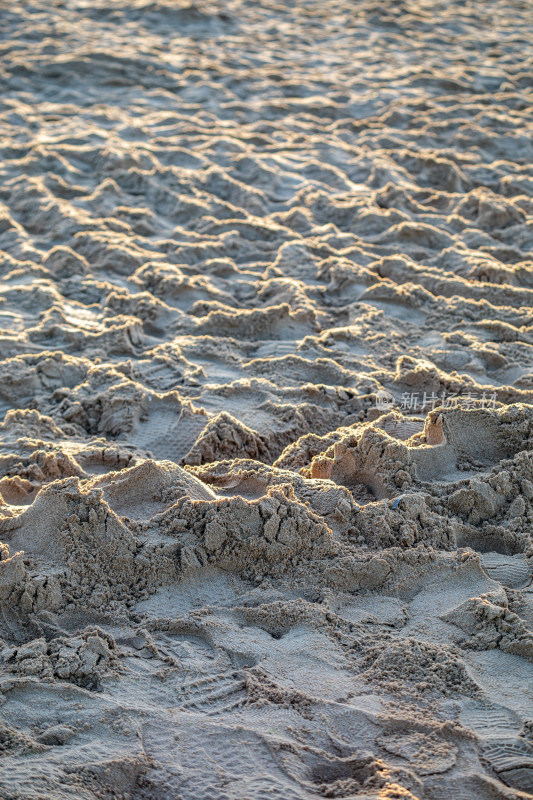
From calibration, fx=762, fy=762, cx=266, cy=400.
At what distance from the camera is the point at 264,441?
9.26 feet

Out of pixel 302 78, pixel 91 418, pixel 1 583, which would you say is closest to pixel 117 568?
pixel 1 583

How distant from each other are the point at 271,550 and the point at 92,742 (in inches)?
27.5

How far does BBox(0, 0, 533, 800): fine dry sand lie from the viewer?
1.59m

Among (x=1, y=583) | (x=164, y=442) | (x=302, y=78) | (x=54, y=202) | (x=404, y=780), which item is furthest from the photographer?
(x=302, y=78)

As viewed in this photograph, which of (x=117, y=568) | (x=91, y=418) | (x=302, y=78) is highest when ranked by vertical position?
(x=302, y=78)

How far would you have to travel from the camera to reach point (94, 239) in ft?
14.2

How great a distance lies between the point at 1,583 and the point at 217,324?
78.9 inches

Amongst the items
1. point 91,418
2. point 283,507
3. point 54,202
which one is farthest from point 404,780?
point 54,202

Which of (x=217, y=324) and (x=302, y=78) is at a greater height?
(x=302, y=78)

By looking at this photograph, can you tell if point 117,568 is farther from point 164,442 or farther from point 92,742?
point 164,442

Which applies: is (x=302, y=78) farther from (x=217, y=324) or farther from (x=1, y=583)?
(x=1, y=583)

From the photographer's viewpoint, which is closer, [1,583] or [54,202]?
[1,583]

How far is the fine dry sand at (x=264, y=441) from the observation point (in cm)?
159

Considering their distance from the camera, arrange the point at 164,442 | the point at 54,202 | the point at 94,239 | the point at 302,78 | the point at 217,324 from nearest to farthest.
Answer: the point at 164,442, the point at 217,324, the point at 94,239, the point at 54,202, the point at 302,78
